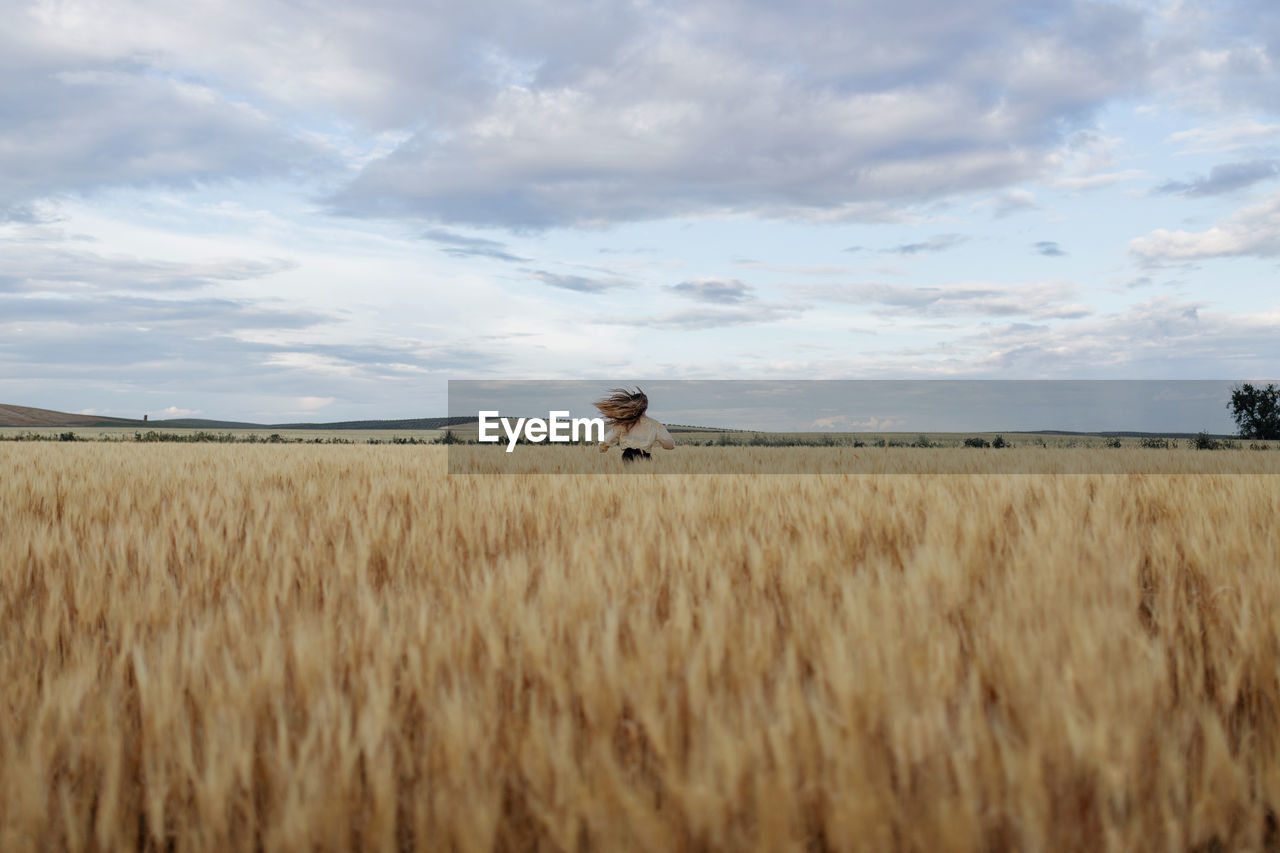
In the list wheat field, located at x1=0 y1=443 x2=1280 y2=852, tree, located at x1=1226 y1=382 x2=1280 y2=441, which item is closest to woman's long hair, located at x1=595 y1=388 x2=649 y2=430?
wheat field, located at x1=0 y1=443 x2=1280 y2=852

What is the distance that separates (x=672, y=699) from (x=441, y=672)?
60cm

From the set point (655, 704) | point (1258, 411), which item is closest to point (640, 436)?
point (655, 704)

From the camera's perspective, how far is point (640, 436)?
29.8ft

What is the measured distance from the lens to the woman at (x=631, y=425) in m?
8.74

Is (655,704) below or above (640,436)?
below

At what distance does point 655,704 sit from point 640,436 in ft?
24.6

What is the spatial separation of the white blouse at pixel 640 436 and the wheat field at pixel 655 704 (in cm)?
574

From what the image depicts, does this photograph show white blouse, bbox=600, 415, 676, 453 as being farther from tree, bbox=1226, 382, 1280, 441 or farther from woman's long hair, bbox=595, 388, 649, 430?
tree, bbox=1226, 382, 1280, 441

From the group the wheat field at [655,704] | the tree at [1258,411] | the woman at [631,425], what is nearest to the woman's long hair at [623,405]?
the woman at [631,425]

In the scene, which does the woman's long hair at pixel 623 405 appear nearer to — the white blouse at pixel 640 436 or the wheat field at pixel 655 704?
the white blouse at pixel 640 436

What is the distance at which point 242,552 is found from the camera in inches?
134

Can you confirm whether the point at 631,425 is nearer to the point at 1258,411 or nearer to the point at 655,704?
the point at 655,704

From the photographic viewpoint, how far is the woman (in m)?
8.74

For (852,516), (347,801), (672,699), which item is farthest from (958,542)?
(347,801)
